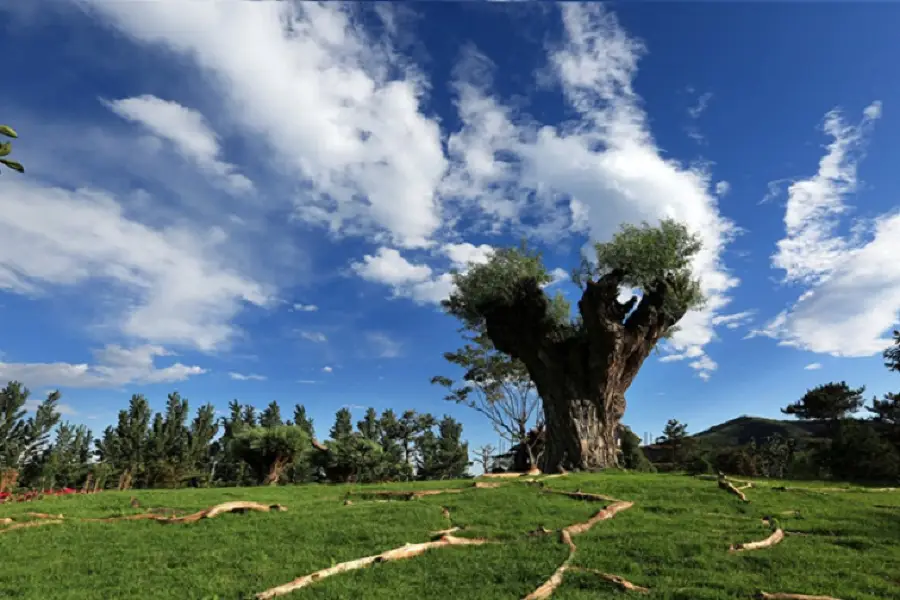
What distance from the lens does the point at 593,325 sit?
24.8m

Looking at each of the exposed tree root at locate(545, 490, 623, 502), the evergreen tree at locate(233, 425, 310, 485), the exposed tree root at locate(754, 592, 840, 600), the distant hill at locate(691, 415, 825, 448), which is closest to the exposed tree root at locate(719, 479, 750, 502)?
the exposed tree root at locate(545, 490, 623, 502)

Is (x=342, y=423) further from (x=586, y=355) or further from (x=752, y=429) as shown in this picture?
(x=752, y=429)

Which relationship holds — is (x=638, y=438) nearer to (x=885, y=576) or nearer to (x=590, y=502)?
(x=590, y=502)

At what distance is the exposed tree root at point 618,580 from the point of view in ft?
19.5

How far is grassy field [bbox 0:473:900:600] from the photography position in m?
6.08

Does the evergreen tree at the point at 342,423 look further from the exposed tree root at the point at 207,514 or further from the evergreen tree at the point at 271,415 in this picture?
the exposed tree root at the point at 207,514

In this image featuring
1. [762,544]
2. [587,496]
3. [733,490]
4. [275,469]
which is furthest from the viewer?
[275,469]

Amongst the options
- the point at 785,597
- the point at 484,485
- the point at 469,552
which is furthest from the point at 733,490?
the point at 469,552

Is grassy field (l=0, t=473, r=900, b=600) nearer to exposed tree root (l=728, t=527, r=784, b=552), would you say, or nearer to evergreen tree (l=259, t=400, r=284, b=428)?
exposed tree root (l=728, t=527, r=784, b=552)

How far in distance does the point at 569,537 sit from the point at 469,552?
6.00ft

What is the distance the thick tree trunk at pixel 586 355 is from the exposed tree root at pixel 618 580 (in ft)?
60.8

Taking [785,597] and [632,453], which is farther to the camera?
[632,453]

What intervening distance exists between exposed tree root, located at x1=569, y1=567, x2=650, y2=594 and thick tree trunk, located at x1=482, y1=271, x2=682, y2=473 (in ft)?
60.8

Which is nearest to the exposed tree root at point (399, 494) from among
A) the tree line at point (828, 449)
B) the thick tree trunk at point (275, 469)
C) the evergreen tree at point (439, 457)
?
the thick tree trunk at point (275, 469)
